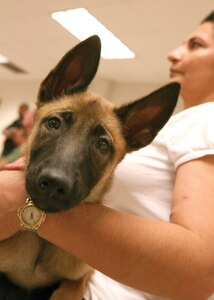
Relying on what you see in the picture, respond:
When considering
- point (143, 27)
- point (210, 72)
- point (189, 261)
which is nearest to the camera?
point (189, 261)

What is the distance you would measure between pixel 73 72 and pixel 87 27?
211 inches

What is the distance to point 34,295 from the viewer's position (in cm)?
155

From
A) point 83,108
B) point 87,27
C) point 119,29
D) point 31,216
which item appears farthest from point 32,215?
point 87,27

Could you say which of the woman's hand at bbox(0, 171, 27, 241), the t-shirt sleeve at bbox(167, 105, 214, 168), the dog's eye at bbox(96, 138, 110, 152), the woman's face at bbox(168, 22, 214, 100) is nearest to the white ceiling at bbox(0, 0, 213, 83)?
the woman's face at bbox(168, 22, 214, 100)

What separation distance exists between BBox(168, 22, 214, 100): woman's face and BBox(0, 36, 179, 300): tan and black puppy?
2.13ft

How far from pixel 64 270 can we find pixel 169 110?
755 mm

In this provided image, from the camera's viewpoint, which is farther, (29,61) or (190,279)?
(29,61)

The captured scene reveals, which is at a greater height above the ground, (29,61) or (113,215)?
(113,215)

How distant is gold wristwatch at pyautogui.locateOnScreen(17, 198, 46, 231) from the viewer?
125 centimetres

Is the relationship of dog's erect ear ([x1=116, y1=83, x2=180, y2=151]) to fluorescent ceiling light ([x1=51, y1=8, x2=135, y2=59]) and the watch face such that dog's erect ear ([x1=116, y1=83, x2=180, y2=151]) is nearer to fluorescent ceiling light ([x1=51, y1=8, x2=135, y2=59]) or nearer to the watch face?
the watch face

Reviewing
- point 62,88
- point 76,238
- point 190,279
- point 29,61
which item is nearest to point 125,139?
point 62,88

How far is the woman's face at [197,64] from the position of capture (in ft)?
6.74

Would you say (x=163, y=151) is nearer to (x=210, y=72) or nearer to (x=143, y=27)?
(x=210, y=72)

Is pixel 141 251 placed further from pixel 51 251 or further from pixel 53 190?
pixel 51 251
